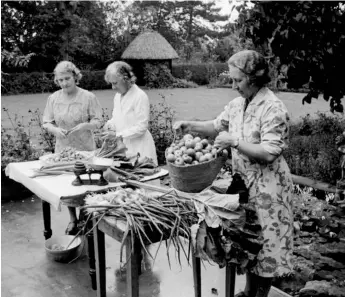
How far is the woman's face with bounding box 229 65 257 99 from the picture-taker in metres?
2.54

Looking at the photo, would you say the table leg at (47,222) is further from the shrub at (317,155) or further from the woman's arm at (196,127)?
the shrub at (317,155)

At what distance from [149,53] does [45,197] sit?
23982mm

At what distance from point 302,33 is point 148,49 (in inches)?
906

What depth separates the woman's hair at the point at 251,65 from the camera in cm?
251

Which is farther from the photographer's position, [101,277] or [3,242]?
[3,242]

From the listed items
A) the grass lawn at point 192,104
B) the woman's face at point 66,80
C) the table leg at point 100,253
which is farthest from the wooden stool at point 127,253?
the grass lawn at point 192,104

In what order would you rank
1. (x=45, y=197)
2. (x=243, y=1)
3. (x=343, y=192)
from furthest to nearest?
(x=343, y=192), (x=243, y=1), (x=45, y=197)

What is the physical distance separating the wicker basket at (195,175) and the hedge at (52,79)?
Answer: 19370mm

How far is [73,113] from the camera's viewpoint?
4234mm

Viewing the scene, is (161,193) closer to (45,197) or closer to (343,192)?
(45,197)

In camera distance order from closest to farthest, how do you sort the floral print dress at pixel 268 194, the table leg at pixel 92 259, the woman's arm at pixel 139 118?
the floral print dress at pixel 268 194, the table leg at pixel 92 259, the woman's arm at pixel 139 118

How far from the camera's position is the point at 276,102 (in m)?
2.57

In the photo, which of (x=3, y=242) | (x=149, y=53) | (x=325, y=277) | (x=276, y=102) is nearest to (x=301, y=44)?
(x=276, y=102)

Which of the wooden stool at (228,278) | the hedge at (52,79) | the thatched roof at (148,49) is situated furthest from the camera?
the thatched roof at (148,49)
